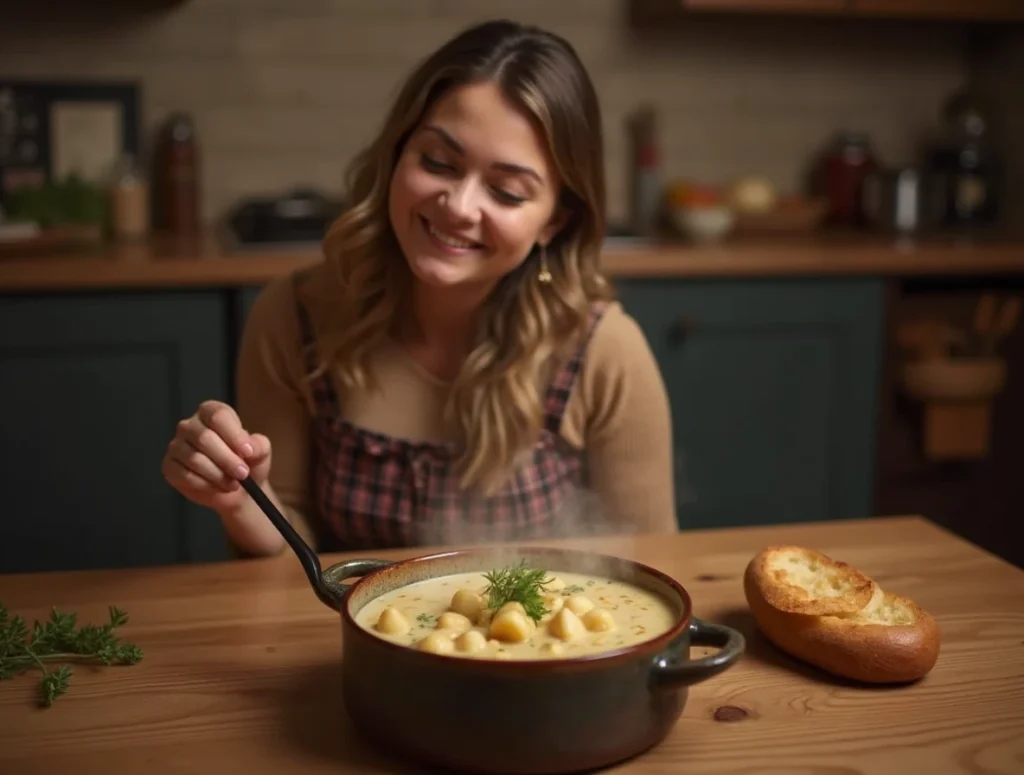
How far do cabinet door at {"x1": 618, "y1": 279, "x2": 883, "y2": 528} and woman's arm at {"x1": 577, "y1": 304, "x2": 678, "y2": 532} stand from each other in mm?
1007

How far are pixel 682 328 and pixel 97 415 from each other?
1.22 meters

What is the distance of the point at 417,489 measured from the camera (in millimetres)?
1563

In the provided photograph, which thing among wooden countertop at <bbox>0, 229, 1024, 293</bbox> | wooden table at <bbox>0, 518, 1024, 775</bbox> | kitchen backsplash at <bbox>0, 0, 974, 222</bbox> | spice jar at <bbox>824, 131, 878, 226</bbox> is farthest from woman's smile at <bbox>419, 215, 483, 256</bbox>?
spice jar at <bbox>824, 131, 878, 226</bbox>

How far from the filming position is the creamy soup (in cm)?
85

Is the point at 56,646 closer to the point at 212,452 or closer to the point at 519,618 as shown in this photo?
the point at 212,452

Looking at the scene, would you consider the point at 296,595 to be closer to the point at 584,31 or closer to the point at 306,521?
the point at 306,521

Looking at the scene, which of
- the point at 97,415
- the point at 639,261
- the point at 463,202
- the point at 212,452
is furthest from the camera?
the point at 639,261

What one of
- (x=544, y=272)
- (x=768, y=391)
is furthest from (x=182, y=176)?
(x=544, y=272)

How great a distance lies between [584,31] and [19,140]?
145 centimetres

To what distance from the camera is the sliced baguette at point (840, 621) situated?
3.04ft

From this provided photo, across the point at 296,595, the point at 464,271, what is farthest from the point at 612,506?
the point at 296,595

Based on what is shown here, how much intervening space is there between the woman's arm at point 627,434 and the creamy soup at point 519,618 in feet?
1.98

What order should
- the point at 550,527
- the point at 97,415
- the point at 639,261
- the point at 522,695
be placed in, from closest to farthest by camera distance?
the point at 522,695, the point at 550,527, the point at 97,415, the point at 639,261

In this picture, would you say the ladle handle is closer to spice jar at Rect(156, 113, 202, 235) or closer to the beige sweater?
the beige sweater
